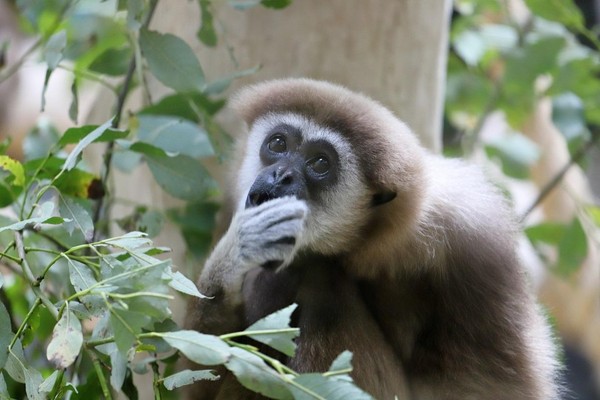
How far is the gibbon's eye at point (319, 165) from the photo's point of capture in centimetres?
305

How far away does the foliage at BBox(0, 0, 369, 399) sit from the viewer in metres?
1.91

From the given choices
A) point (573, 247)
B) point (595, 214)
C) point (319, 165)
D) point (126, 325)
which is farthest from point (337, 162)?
point (595, 214)

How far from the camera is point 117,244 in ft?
6.84

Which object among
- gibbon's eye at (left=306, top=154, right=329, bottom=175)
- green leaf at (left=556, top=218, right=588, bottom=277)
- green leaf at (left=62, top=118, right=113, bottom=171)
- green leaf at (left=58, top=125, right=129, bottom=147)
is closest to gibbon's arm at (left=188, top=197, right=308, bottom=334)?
gibbon's eye at (left=306, top=154, right=329, bottom=175)

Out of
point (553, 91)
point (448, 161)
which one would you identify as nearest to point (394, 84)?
point (448, 161)

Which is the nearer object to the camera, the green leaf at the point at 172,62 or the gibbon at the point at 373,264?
the gibbon at the point at 373,264

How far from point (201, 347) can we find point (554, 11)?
3322 millimetres

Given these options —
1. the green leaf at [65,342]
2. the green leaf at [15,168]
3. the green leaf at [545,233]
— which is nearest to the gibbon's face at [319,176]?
the green leaf at [15,168]

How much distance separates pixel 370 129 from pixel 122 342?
143 cm

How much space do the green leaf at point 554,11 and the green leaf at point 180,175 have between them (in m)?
2.21

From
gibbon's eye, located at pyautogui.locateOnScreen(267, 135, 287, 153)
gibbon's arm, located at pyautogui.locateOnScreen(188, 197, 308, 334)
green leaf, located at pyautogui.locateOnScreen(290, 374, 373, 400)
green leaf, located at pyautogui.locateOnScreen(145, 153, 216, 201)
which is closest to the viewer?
green leaf, located at pyautogui.locateOnScreen(290, 374, 373, 400)

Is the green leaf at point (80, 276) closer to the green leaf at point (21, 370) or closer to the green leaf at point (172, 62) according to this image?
the green leaf at point (21, 370)

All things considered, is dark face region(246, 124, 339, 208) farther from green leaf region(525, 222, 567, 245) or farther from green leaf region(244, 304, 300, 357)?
green leaf region(525, 222, 567, 245)

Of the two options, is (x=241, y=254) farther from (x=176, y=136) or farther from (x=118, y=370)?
(x=176, y=136)
